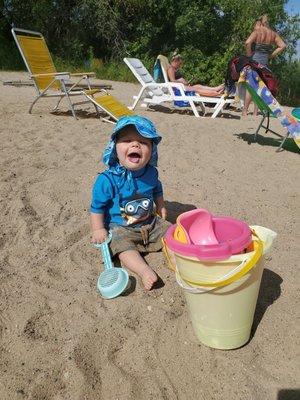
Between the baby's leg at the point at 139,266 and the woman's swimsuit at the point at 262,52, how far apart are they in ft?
16.8

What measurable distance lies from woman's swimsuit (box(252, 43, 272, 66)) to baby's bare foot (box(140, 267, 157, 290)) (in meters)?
5.24

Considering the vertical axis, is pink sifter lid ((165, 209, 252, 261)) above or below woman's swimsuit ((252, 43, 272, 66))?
above

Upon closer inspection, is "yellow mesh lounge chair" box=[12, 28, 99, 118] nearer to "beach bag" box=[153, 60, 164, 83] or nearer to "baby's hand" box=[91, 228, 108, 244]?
"beach bag" box=[153, 60, 164, 83]

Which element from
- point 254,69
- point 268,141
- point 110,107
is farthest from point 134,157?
point 110,107

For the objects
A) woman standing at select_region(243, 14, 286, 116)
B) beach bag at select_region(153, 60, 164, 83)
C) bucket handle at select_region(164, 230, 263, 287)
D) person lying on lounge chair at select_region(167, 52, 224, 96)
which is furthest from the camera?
beach bag at select_region(153, 60, 164, 83)

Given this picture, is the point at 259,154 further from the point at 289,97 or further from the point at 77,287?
the point at 289,97

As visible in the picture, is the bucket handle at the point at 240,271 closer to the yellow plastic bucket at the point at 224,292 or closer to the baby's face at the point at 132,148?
the yellow plastic bucket at the point at 224,292

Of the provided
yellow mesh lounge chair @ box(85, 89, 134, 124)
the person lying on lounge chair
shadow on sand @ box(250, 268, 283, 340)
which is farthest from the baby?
the person lying on lounge chair

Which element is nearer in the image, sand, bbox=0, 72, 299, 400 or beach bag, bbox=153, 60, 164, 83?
sand, bbox=0, 72, 299, 400

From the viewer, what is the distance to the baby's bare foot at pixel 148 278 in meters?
2.32

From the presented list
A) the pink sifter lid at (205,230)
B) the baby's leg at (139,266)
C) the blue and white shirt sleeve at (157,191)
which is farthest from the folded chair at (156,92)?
the pink sifter lid at (205,230)

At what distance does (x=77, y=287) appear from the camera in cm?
237

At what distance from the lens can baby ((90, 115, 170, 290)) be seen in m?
2.44

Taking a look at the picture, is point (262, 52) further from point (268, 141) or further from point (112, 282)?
point (112, 282)
